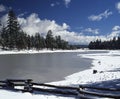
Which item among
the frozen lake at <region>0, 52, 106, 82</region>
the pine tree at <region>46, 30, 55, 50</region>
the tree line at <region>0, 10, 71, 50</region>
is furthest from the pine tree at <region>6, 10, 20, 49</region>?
the frozen lake at <region>0, 52, 106, 82</region>

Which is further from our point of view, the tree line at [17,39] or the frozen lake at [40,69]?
the tree line at [17,39]

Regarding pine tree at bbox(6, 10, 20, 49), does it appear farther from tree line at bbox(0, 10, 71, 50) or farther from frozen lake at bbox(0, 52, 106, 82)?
frozen lake at bbox(0, 52, 106, 82)

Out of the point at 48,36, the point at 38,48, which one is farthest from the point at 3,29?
the point at 48,36

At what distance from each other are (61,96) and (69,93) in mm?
549

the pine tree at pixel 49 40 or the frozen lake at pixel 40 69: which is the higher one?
the pine tree at pixel 49 40

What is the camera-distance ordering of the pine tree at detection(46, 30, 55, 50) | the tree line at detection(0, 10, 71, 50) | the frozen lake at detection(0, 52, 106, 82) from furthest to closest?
the pine tree at detection(46, 30, 55, 50) < the tree line at detection(0, 10, 71, 50) < the frozen lake at detection(0, 52, 106, 82)

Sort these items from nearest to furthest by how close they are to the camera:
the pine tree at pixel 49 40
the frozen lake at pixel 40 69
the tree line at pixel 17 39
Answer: the frozen lake at pixel 40 69 < the tree line at pixel 17 39 < the pine tree at pixel 49 40

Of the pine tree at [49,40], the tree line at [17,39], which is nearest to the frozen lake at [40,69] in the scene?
the tree line at [17,39]

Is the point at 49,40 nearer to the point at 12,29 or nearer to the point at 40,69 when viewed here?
the point at 12,29

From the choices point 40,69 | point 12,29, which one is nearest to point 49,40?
point 12,29

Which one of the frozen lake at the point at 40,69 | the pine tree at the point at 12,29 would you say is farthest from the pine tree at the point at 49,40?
the frozen lake at the point at 40,69

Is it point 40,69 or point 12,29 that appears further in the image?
point 12,29

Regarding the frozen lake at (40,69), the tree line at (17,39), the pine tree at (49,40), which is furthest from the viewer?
the pine tree at (49,40)

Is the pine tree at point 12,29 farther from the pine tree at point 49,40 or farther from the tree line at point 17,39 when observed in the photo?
the pine tree at point 49,40
